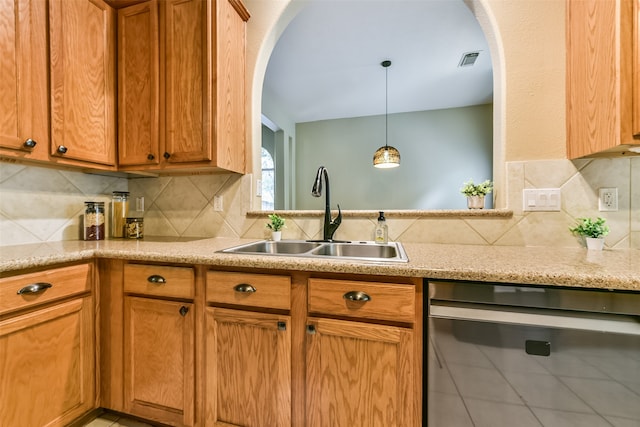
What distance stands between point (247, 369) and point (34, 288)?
2.93 feet

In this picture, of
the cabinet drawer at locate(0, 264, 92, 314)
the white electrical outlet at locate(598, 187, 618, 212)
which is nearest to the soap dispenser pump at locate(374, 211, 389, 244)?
the white electrical outlet at locate(598, 187, 618, 212)

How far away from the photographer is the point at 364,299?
0.97 metres

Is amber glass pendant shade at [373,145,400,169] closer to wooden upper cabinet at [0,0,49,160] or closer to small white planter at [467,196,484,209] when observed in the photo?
small white planter at [467,196,484,209]

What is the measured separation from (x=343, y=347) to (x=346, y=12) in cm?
246

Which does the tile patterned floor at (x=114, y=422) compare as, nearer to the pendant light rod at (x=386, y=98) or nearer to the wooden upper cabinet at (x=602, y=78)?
the wooden upper cabinet at (x=602, y=78)

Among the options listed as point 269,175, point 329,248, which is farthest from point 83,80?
point 269,175

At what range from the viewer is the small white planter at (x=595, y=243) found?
1245 millimetres

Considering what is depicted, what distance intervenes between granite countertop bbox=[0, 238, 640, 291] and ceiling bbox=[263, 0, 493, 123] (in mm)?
1864

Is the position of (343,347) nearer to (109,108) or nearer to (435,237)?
(435,237)

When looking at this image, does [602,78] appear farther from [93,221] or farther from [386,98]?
[386,98]

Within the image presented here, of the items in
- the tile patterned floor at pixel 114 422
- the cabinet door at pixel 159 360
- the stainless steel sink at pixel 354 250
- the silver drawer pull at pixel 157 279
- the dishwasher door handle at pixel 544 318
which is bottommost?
the tile patterned floor at pixel 114 422

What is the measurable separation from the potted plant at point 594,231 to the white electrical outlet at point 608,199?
8cm

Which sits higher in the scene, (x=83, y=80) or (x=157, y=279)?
(x=83, y=80)

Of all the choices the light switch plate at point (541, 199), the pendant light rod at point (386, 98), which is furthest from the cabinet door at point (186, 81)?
the pendant light rod at point (386, 98)
